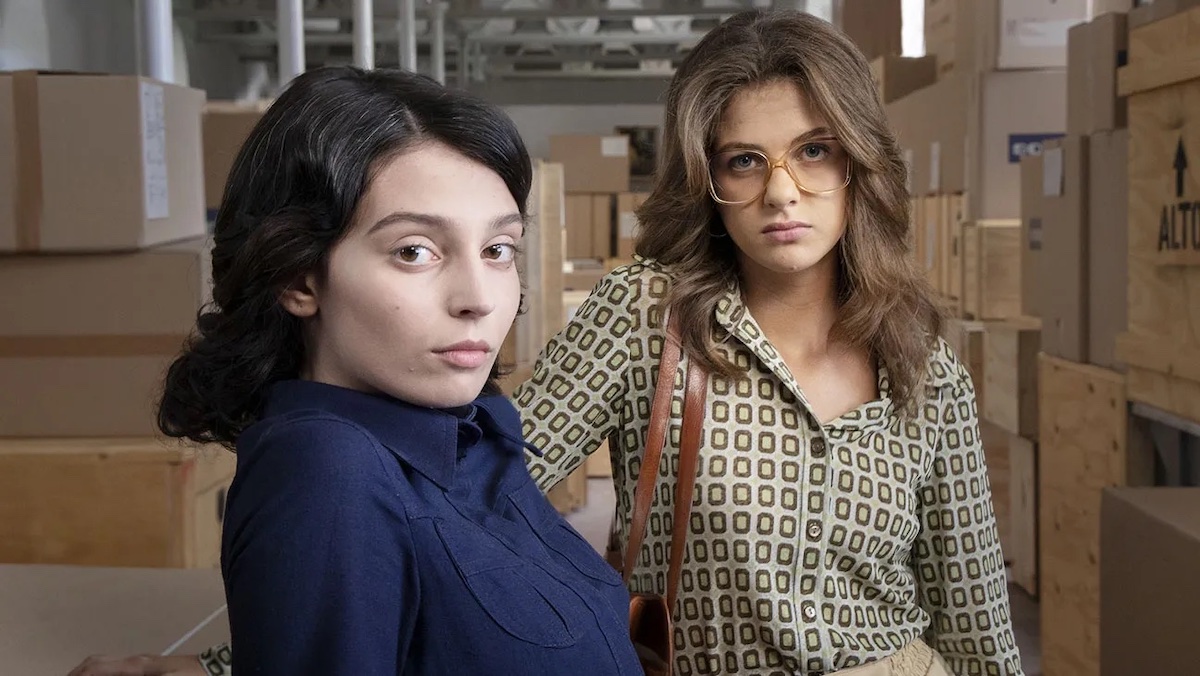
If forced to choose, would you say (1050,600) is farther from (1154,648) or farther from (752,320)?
(752,320)

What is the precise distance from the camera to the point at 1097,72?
3.14 metres

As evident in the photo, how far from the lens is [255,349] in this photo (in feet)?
3.24

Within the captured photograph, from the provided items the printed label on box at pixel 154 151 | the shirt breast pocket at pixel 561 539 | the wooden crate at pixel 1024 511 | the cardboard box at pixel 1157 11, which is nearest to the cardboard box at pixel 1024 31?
the wooden crate at pixel 1024 511

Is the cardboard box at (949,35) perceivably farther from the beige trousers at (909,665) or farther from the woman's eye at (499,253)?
the woman's eye at (499,253)

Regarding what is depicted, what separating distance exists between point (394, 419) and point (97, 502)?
6.29ft

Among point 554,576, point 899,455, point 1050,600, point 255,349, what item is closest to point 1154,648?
point 899,455

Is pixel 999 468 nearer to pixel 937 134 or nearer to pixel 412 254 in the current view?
pixel 937 134

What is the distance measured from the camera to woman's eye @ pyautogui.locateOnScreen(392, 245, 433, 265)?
935 millimetres

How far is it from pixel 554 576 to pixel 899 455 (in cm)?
70

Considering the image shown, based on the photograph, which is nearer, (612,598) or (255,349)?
(255,349)

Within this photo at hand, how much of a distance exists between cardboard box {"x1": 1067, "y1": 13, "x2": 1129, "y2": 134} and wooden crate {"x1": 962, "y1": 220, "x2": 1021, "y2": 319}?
125 cm

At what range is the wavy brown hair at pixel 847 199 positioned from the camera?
1.54 metres

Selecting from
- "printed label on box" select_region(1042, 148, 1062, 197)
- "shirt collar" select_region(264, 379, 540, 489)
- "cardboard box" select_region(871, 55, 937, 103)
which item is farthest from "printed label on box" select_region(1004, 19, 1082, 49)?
"shirt collar" select_region(264, 379, 540, 489)

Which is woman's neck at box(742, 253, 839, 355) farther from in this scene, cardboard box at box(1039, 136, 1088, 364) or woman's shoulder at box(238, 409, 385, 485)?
cardboard box at box(1039, 136, 1088, 364)
